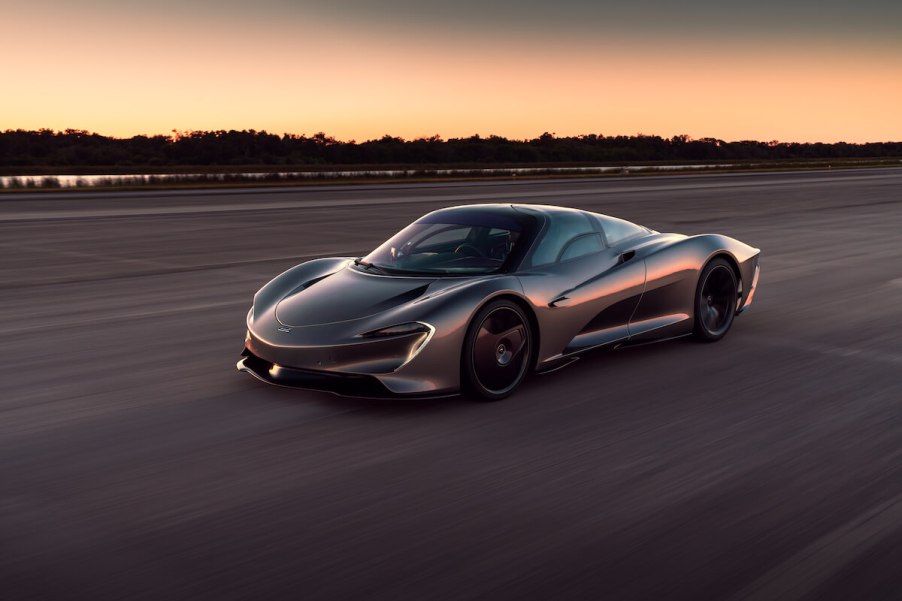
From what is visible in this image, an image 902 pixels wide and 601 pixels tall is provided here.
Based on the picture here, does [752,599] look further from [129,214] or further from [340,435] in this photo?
[129,214]

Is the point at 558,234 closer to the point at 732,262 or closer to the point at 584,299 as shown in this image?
the point at 584,299

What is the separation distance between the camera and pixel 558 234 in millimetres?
6602

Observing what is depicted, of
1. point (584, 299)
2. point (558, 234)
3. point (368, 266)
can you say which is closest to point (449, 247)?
point (368, 266)

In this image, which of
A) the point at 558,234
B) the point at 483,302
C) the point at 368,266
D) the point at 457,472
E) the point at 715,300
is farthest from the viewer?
the point at 715,300

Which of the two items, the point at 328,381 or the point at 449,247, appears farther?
the point at 449,247

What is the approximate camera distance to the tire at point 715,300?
7473 mm

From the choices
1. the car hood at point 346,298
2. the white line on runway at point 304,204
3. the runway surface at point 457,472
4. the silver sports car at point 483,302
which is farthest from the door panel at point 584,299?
the white line on runway at point 304,204

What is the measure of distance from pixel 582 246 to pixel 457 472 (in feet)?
8.50

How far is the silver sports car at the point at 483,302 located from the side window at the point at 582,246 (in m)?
0.01

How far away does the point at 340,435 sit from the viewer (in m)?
5.16

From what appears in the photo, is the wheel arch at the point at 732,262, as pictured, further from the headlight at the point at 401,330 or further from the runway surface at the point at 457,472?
the headlight at the point at 401,330

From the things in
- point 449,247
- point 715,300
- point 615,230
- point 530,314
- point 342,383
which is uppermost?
point 615,230

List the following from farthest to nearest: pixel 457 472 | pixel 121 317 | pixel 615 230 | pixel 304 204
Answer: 1. pixel 304 204
2. pixel 121 317
3. pixel 615 230
4. pixel 457 472

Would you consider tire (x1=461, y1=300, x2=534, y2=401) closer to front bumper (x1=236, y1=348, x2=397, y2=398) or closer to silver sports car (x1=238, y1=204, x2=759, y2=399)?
silver sports car (x1=238, y1=204, x2=759, y2=399)
